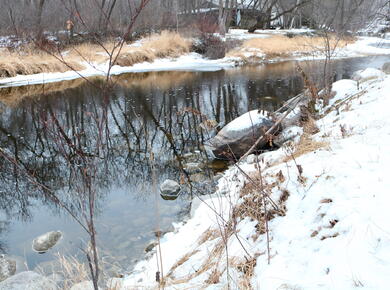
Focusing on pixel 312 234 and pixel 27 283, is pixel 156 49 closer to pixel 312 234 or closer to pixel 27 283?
pixel 27 283

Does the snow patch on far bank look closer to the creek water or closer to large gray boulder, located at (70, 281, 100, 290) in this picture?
the creek water

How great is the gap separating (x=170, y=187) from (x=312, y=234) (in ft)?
10.7

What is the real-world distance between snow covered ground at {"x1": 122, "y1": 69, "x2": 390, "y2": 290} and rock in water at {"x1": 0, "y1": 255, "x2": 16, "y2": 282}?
130 centimetres

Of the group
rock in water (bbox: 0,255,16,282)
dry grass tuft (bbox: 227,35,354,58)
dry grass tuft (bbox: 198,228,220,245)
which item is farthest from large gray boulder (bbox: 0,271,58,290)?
dry grass tuft (bbox: 227,35,354,58)

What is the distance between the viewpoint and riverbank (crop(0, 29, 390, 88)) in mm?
15438

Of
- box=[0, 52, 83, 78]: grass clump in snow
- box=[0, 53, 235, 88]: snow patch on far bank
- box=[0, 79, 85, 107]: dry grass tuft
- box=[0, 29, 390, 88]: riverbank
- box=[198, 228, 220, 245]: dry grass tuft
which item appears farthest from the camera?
box=[0, 29, 390, 88]: riverbank

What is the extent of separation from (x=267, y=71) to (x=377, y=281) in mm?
16676

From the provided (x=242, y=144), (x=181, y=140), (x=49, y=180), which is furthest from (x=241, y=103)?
Answer: (x=49, y=180)

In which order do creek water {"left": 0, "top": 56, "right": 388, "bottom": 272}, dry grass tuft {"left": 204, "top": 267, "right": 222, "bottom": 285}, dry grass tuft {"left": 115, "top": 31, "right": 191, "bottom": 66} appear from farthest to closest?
dry grass tuft {"left": 115, "top": 31, "right": 191, "bottom": 66}
creek water {"left": 0, "top": 56, "right": 388, "bottom": 272}
dry grass tuft {"left": 204, "top": 267, "right": 222, "bottom": 285}

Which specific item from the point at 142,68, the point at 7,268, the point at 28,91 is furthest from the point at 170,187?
the point at 142,68

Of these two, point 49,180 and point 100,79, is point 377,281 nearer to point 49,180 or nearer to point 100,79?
point 49,180

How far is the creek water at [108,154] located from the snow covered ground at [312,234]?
0.63 m

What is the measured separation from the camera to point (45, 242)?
4.20 meters

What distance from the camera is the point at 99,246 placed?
13.7 ft
